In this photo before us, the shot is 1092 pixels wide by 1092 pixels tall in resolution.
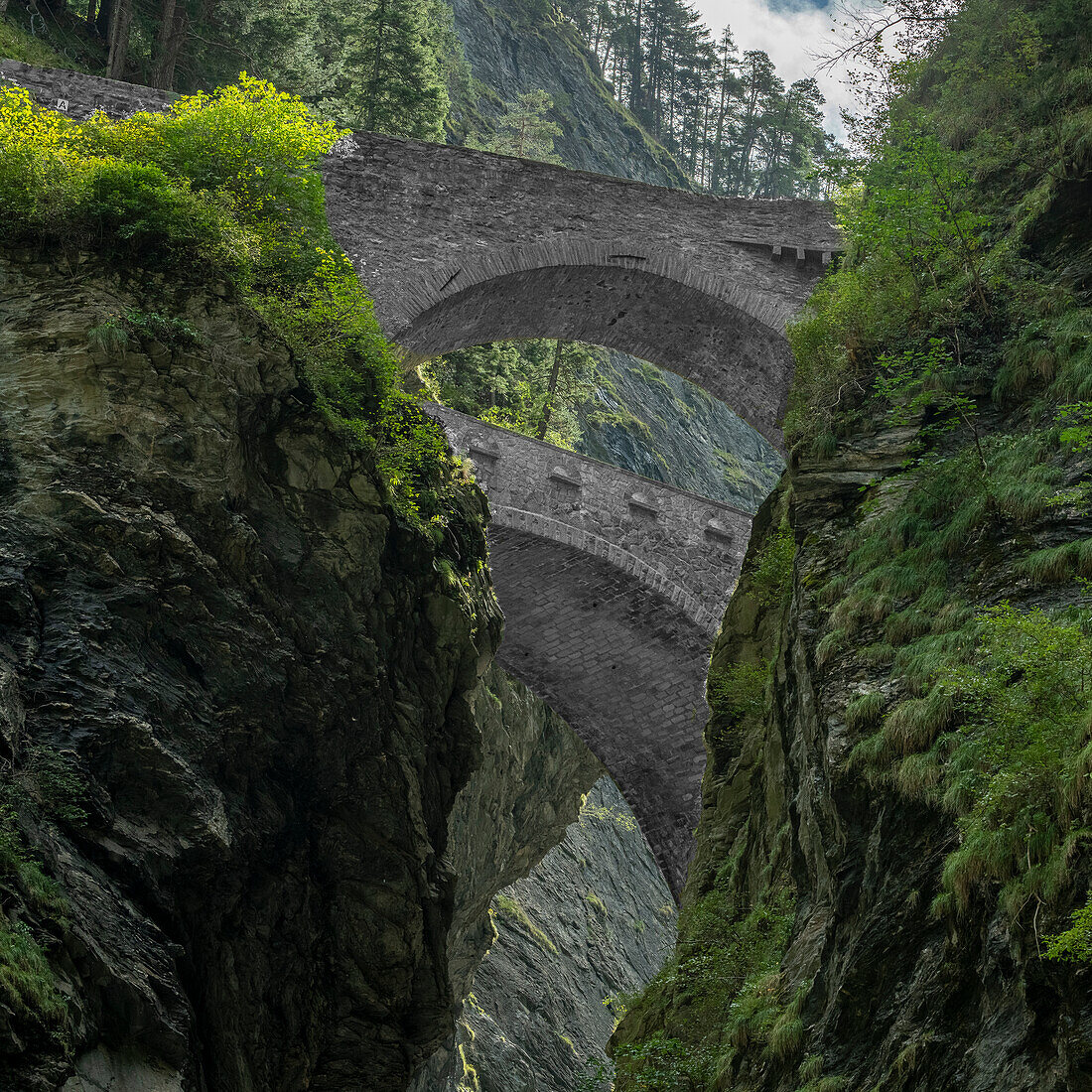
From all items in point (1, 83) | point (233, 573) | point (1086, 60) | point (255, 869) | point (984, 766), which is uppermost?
point (1086, 60)

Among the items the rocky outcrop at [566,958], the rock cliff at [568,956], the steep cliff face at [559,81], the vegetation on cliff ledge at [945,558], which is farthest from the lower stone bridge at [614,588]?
the steep cliff face at [559,81]

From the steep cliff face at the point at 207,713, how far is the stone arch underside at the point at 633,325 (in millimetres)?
4900

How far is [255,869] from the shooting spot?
8.45 m

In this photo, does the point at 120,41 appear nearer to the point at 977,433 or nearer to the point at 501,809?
the point at 501,809

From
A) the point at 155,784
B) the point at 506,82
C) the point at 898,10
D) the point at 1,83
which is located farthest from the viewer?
the point at 506,82

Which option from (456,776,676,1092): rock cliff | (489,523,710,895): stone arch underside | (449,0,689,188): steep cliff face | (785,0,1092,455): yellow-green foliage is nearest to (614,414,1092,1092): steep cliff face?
(785,0,1092,455): yellow-green foliage

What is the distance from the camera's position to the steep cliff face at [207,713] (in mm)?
6223

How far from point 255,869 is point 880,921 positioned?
16.8 feet

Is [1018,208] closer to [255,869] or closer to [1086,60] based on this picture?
[1086,60]

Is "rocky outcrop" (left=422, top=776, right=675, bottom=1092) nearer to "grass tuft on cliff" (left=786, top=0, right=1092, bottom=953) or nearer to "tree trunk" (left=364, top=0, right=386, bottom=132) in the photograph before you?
"grass tuft on cliff" (left=786, top=0, right=1092, bottom=953)

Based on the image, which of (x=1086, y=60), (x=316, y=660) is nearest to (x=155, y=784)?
(x=316, y=660)

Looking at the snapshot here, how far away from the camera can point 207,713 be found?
807cm

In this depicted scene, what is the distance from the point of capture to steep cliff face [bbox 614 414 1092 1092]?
3.93 m

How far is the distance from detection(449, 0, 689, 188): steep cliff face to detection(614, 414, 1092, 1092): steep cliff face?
3203 cm
